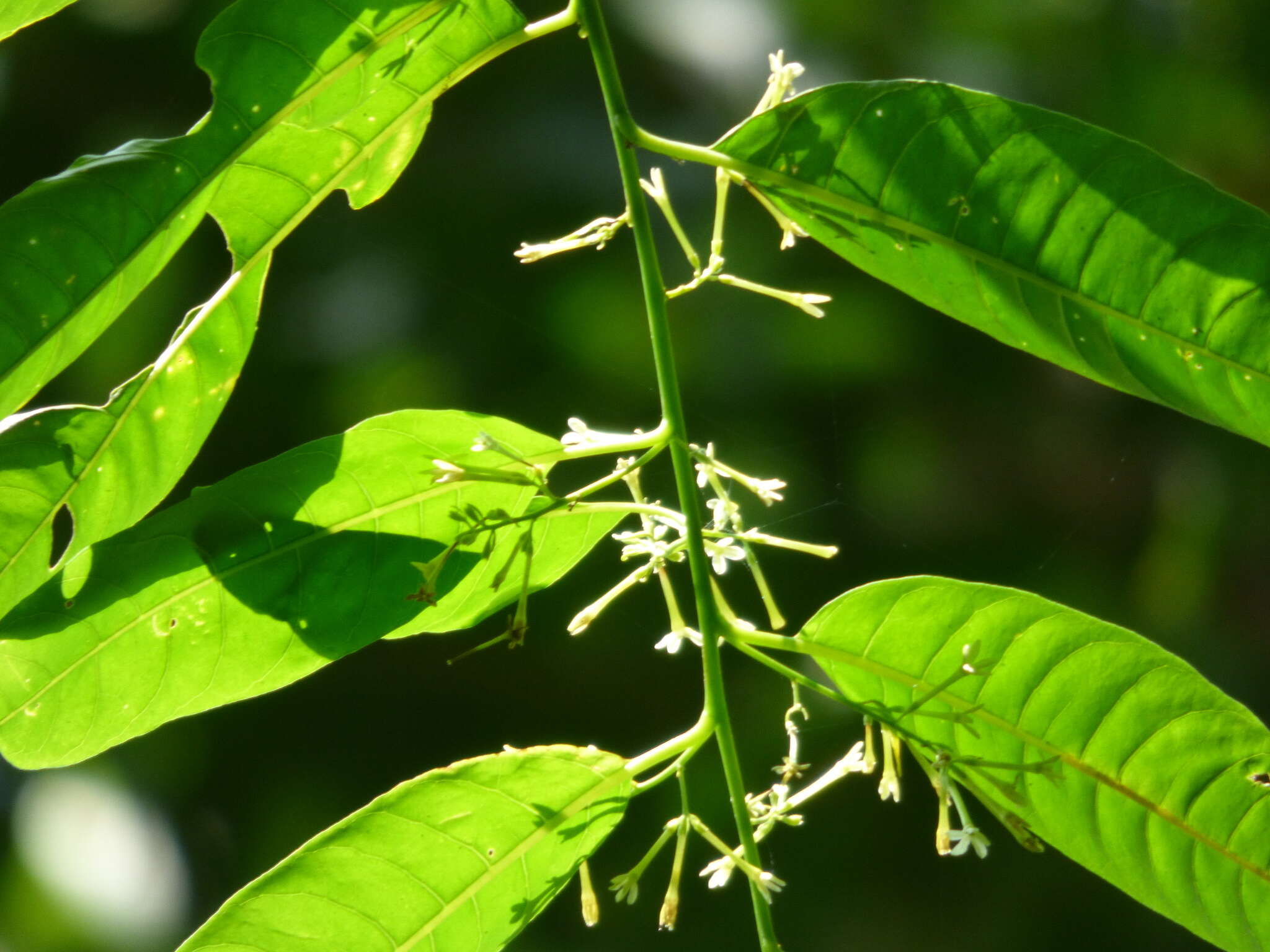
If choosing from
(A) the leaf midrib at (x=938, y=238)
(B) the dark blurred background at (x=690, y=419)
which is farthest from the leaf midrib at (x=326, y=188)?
(B) the dark blurred background at (x=690, y=419)

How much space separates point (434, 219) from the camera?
3488mm

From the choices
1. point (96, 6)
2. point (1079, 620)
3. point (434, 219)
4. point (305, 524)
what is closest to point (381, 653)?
point (434, 219)

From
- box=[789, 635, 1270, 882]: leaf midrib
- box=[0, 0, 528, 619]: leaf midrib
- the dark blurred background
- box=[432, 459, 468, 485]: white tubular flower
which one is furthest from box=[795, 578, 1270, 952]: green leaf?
the dark blurred background

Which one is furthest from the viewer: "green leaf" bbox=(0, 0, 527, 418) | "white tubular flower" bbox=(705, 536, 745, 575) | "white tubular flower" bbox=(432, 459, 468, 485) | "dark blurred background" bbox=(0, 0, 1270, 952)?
"dark blurred background" bbox=(0, 0, 1270, 952)

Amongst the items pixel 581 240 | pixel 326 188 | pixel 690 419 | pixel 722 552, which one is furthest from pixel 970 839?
pixel 690 419

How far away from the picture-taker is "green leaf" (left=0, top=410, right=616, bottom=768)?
107 centimetres

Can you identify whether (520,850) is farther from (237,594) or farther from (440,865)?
(237,594)

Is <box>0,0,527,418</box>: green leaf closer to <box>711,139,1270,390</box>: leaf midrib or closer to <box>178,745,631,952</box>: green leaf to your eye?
<box>711,139,1270,390</box>: leaf midrib

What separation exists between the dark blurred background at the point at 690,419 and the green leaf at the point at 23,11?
216cm

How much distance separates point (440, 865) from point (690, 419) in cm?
231

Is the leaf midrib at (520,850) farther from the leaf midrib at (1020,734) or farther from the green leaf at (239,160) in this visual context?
the green leaf at (239,160)

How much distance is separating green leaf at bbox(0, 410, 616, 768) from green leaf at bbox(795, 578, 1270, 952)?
1.32 ft

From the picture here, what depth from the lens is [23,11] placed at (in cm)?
101

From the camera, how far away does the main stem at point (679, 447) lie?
40.8 inches
